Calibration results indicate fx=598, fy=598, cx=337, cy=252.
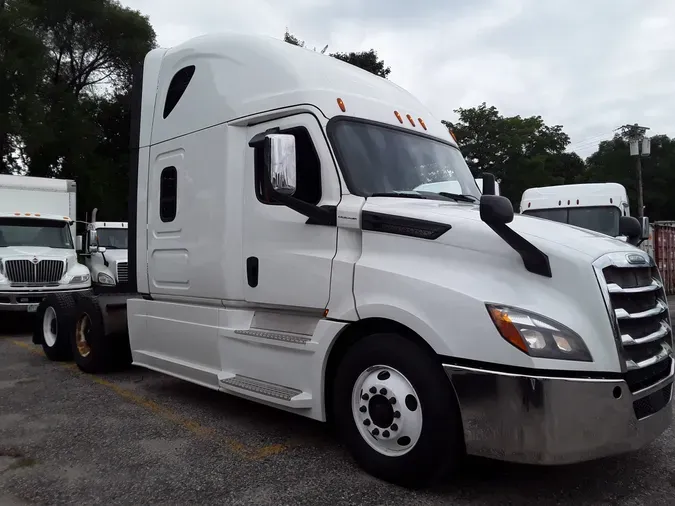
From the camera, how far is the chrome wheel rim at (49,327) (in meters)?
7.75

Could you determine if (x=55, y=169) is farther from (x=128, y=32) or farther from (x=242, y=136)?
(x=242, y=136)

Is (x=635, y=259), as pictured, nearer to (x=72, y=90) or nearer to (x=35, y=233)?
(x=35, y=233)

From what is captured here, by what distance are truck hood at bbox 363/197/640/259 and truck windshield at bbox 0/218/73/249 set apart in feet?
32.4

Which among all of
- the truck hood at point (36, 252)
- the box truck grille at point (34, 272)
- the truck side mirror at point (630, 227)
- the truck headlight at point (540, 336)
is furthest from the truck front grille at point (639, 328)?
the truck hood at point (36, 252)

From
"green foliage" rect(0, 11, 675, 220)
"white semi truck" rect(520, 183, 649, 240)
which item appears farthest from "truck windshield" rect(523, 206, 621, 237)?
"green foliage" rect(0, 11, 675, 220)

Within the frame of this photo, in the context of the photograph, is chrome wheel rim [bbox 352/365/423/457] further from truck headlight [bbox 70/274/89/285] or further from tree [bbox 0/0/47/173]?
tree [bbox 0/0/47/173]

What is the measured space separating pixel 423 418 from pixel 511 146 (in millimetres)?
43112

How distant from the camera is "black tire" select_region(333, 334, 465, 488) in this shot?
335 cm

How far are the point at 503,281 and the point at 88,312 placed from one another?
521 cm

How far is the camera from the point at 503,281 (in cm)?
329

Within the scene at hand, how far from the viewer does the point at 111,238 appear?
1498 cm

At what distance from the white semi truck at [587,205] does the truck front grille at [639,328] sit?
29.3 ft

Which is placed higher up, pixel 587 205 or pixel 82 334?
pixel 587 205

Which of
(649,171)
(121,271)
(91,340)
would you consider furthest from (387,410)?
(649,171)
